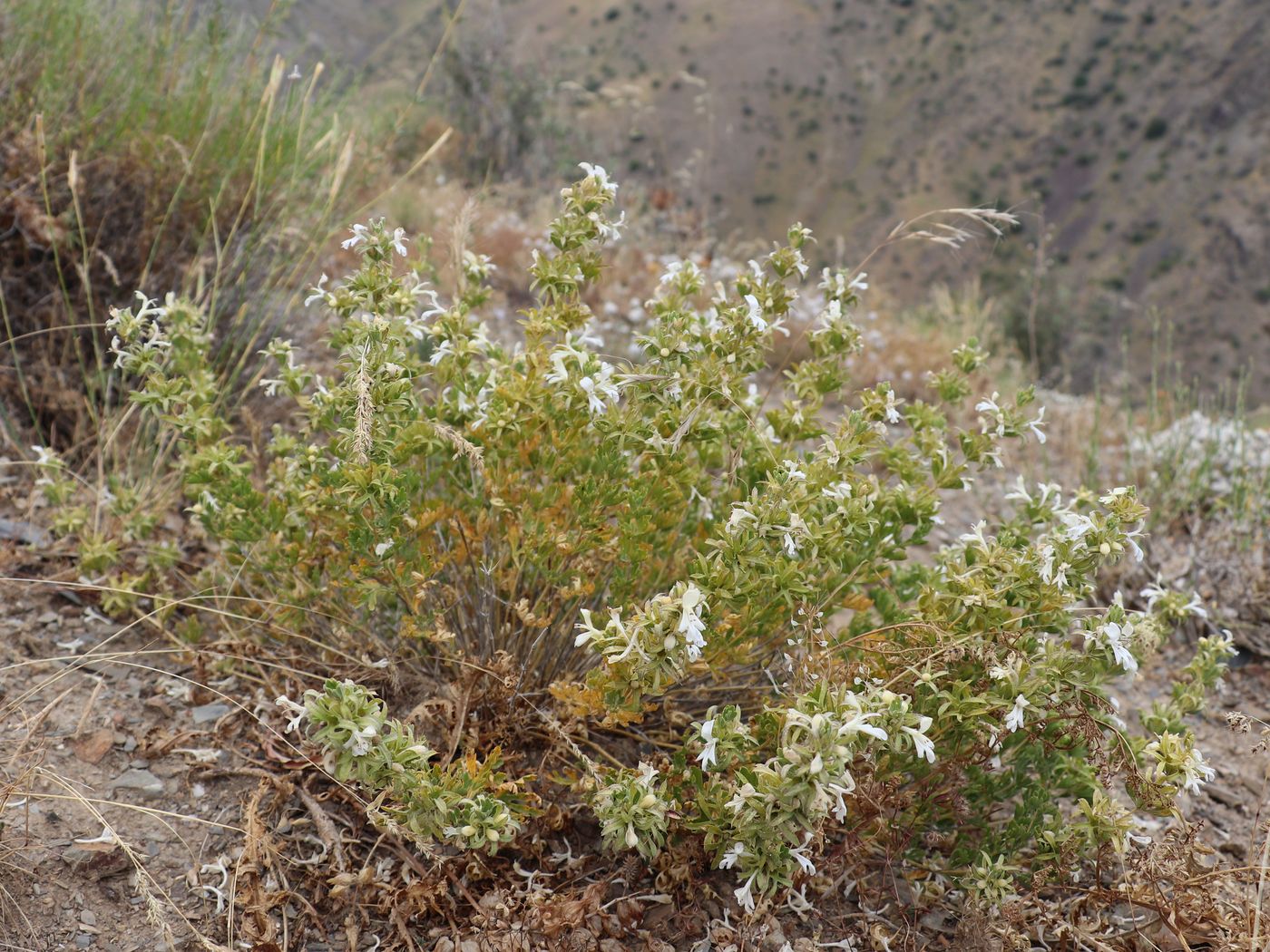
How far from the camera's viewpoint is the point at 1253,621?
3670mm

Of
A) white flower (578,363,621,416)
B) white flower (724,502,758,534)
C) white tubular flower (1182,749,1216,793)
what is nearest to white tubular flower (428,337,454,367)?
white flower (578,363,621,416)

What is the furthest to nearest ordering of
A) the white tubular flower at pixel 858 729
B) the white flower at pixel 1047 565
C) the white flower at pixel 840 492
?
the white flower at pixel 840 492, the white flower at pixel 1047 565, the white tubular flower at pixel 858 729

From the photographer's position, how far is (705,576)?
1.77 m

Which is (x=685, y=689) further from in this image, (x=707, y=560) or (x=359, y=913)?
(x=359, y=913)

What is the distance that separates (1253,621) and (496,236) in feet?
17.2

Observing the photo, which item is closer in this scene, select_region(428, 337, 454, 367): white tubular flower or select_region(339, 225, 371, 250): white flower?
select_region(339, 225, 371, 250): white flower

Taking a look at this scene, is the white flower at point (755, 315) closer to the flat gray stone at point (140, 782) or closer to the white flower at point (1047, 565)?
the white flower at point (1047, 565)

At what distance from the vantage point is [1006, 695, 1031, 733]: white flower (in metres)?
1.71

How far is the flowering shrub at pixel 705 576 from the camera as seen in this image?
66.8 inches

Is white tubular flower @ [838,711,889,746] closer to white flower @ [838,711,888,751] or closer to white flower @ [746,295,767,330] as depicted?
white flower @ [838,711,888,751]

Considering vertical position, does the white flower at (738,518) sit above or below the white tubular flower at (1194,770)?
above

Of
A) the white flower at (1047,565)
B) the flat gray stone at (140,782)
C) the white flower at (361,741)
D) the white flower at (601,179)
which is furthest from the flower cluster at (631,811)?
the white flower at (601,179)

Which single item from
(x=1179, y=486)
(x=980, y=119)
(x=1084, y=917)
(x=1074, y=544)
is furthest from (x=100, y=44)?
(x=980, y=119)

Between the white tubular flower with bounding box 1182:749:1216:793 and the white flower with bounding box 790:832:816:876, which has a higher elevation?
the white tubular flower with bounding box 1182:749:1216:793
